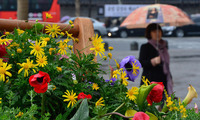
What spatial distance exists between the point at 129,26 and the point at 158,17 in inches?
23.7

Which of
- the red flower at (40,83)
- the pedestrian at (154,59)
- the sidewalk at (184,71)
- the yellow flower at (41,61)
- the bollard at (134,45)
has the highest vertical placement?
the yellow flower at (41,61)

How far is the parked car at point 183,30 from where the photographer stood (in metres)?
24.6

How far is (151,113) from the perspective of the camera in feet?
3.52

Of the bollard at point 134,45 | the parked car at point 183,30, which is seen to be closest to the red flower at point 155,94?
the bollard at point 134,45

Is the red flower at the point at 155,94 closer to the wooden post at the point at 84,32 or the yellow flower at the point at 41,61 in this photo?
the yellow flower at the point at 41,61

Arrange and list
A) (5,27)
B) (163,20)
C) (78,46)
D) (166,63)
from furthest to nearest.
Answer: (163,20), (166,63), (78,46), (5,27)

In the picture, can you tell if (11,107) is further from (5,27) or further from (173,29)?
(173,29)

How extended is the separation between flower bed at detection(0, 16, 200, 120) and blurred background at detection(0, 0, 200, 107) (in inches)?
5.7

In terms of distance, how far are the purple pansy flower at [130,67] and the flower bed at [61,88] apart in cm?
4

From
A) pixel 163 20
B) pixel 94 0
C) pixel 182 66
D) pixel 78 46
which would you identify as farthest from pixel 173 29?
pixel 78 46

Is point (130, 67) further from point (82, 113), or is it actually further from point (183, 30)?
point (183, 30)

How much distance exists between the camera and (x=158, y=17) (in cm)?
668

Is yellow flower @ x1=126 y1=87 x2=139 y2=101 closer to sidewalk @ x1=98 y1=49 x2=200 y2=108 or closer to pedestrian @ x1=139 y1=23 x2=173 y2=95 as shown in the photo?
pedestrian @ x1=139 y1=23 x2=173 y2=95

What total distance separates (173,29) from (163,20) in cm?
1953
